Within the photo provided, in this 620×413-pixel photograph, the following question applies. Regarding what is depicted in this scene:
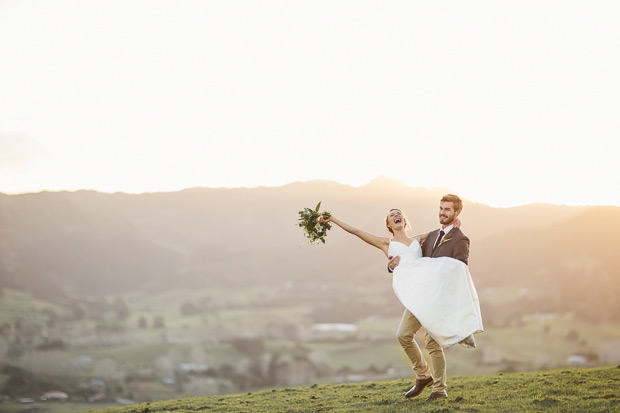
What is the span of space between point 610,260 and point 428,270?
19771 cm

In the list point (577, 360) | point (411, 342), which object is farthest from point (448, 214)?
point (577, 360)

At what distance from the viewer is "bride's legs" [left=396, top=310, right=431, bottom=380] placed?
992 centimetres

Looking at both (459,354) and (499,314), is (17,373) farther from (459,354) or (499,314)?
(499,314)

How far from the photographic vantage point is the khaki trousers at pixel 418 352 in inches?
381

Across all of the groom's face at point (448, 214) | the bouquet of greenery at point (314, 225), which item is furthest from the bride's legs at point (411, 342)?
the bouquet of greenery at point (314, 225)

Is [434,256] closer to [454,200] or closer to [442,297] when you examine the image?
[442,297]

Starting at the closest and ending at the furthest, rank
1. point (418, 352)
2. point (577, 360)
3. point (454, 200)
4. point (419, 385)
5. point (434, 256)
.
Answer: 1. point (454, 200)
2. point (434, 256)
3. point (418, 352)
4. point (419, 385)
5. point (577, 360)

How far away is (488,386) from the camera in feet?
42.3

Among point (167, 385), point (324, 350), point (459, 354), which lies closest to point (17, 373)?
point (167, 385)

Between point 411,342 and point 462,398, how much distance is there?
4.64 feet

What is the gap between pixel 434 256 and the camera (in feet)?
32.1

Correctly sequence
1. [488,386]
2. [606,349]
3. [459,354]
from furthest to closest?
[606,349]
[459,354]
[488,386]

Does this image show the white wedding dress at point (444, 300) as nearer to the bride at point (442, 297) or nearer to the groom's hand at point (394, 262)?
the bride at point (442, 297)

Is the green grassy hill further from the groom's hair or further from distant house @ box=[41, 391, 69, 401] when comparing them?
distant house @ box=[41, 391, 69, 401]
